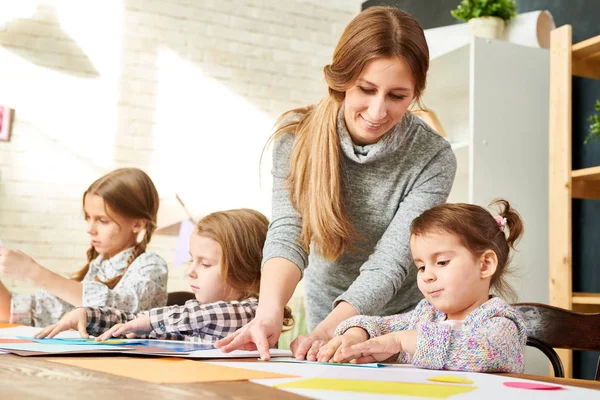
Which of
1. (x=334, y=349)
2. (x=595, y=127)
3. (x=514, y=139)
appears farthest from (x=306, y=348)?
(x=514, y=139)

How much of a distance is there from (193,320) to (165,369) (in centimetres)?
68

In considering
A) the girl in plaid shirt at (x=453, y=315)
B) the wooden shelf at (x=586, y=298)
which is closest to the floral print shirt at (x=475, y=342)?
the girl in plaid shirt at (x=453, y=315)

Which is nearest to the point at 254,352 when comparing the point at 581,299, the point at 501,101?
the point at 581,299

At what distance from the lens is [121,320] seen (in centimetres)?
156

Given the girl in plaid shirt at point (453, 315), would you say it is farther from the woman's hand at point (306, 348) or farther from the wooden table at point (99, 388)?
the wooden table at point (99, 388)

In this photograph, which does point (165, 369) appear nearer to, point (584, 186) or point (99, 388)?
point (99, 388)

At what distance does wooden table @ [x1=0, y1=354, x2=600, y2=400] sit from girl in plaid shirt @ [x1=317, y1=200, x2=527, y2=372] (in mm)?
Result: 362

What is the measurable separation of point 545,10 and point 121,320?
2176 mm

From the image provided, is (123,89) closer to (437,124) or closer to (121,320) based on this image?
(437,124)

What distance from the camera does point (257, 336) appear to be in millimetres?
1058

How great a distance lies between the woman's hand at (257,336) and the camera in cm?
104

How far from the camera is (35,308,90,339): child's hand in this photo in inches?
51.6

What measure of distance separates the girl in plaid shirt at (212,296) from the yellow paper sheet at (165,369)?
0.47m

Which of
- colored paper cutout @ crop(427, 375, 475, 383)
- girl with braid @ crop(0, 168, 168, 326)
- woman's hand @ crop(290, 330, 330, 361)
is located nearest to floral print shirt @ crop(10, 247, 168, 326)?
girl with braid @ crop(0, 168, 168, 326)
